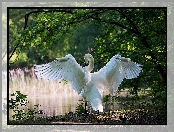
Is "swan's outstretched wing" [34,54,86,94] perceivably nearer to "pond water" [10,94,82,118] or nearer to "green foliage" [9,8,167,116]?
"green foliage" [9,8,167,116]

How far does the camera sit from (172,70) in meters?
5.95

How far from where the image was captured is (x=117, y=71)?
564 cm

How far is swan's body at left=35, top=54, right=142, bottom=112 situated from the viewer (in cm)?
542

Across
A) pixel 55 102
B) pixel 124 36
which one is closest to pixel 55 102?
pixel 55 102

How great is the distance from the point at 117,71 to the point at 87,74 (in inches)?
14.5

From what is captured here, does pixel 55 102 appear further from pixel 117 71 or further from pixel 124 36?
pixel 117 71

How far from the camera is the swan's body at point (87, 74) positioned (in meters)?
5.42

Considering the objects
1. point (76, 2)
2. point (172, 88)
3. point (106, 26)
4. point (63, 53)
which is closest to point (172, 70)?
point (172, 88)

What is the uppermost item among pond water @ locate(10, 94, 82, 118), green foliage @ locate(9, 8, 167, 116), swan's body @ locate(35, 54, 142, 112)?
green foliage @ locate(9, 8, 167, 116)

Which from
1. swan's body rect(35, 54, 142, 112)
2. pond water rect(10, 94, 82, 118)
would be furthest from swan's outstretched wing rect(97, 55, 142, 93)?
pond water rect(10, 94, 82, 118)

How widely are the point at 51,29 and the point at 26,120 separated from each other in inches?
45.8

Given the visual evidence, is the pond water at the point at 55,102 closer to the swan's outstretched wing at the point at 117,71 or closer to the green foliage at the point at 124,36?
the green foliage at the point at 124,36

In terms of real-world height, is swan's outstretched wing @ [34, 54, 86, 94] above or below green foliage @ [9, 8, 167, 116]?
below

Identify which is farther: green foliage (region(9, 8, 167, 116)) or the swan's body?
green foliage (region(9, 8, 167, 116))
